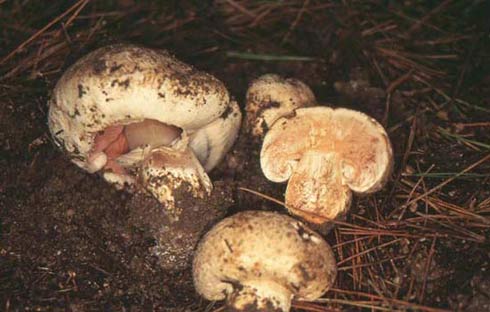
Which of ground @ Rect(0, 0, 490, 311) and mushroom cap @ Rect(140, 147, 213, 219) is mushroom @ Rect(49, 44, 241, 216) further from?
ground @ Rect(0, 0, 490, 311)

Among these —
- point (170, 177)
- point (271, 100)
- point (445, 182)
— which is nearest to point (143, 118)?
point (170, 177)

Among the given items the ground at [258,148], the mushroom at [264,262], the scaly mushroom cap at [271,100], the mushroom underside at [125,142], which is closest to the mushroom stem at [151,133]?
the mushroom underside at [125,142]

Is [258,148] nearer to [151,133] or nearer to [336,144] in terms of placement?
[336,144]

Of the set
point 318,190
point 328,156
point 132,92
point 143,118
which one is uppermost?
point 132,92

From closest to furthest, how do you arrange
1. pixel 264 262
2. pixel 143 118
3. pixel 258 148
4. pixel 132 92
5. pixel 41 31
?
pixel 264 262, pixel 132 92, pixel 143 118, pixel 258 148, pixel 41 31

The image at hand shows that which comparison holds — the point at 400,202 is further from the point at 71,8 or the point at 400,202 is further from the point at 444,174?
the point at 71,8

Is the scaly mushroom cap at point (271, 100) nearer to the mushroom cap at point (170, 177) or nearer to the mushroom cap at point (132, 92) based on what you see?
the mushroom cap at point (132, 92)

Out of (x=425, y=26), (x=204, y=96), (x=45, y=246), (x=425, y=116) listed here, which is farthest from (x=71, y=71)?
(x=425, y=26)
